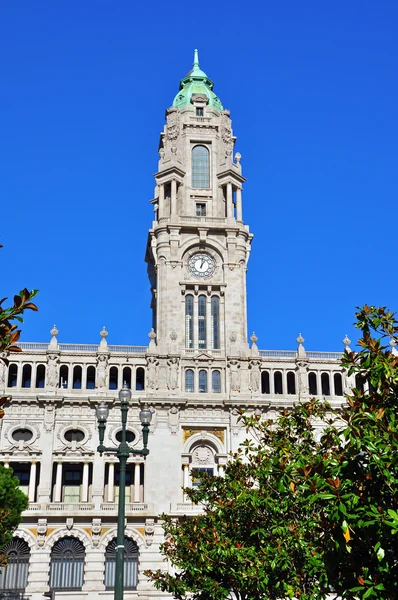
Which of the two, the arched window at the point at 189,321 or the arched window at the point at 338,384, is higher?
the arched window at the point at 189,321

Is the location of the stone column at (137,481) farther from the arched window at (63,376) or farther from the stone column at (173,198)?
the stone column at (173,198)

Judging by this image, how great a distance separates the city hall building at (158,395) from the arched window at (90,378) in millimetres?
91

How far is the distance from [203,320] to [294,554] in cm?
4525

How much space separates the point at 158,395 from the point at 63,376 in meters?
8.70

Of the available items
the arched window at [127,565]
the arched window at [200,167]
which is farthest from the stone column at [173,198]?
the arched window at [127,565]

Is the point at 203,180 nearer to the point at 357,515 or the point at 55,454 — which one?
the point at 55,454

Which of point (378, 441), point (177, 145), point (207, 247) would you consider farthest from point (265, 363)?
point (378, 441)

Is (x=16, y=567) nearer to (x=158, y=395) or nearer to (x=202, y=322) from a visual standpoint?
(x=158, y=395)

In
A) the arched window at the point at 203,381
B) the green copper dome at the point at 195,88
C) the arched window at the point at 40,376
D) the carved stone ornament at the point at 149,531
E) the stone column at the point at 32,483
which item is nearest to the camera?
the carved stone ornament at the point at 149,531

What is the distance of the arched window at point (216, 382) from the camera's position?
70.4 metres

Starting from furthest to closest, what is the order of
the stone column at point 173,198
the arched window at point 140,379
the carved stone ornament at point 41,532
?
the stone column at point 173,198, the arched window at point 140,379, the carved stone ornament at point 41,532

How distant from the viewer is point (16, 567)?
205 ft

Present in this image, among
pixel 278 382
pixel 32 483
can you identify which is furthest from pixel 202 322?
pixel 32 483

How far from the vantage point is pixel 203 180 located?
258 feet
